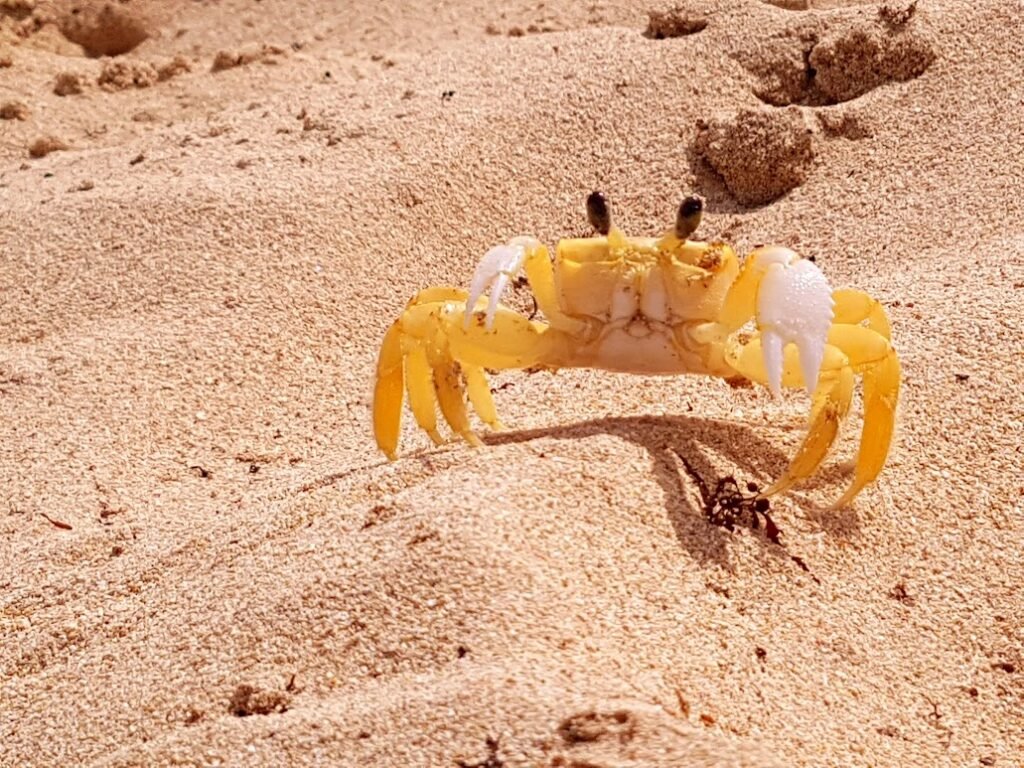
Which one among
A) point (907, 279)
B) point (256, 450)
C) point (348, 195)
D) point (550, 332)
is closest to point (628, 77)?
point (348, 195)

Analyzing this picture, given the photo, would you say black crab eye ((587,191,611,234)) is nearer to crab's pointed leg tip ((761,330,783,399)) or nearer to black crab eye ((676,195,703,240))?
black crab eye ((676,195,703,240))

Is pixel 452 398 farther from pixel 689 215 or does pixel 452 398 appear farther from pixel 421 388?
pixel 689 215

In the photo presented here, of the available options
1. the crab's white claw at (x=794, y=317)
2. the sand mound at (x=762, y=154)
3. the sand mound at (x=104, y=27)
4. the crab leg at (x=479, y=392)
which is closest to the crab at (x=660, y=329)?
the crab's white claw at (x=794, y=317)

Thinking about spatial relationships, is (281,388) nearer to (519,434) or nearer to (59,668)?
(519,434)

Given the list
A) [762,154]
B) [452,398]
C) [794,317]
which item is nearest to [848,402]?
[794,317]

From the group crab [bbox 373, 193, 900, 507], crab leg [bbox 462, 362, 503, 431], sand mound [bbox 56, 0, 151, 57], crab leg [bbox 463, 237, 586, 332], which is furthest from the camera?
sand mound [bbox 56, 0, 151, 57]

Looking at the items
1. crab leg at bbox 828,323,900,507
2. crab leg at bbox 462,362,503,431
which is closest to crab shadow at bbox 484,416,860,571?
crab leg at bbox 828,323,900,507
